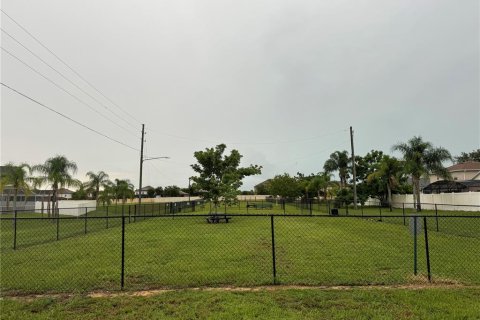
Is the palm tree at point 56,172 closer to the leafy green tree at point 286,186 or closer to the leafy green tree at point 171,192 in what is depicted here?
the leafy green tree at point 286,186

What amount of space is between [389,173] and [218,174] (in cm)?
2529

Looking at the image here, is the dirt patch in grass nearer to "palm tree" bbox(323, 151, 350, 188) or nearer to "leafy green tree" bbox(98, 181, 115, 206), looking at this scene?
"leafy green tree" bbox(98, 181, 115, 206)

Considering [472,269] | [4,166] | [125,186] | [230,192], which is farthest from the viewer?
[125,186]

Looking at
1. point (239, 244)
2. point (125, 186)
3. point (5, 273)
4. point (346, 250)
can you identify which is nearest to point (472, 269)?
point (346, 250)

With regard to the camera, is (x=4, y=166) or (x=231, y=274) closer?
(x=231, y=274)

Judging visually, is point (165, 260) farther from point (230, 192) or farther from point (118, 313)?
point (230, 192)

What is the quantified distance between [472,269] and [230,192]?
701 inches

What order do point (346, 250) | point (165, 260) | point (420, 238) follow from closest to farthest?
point (165, 260)
point (346, 250)
point (420, 238)

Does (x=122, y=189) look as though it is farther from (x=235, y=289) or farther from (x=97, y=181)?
(x=235, y=289)

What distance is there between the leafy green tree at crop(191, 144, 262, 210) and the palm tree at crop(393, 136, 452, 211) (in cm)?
1820

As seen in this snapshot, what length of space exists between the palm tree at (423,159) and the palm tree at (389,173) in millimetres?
5921

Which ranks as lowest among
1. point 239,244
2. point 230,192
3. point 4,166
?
point 239,244

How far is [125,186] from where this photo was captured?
6366cm

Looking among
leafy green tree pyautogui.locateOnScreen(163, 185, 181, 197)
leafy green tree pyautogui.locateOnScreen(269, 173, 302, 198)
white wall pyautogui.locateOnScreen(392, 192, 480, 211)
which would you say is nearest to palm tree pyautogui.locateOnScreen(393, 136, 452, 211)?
white wall pyautogui.locateOnScreen(392, 192, 480, 211)
